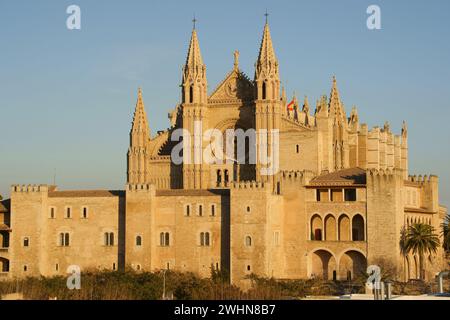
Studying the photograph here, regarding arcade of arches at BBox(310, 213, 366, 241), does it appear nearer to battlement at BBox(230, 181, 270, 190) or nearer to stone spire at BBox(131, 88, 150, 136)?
battlement at BBox(230, 181, 270, 190)

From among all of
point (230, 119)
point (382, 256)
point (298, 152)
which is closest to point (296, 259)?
point (382, 256)

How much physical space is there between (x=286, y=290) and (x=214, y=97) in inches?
1055

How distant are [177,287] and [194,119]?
77.3 feet

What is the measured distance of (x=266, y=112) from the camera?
79.4 m

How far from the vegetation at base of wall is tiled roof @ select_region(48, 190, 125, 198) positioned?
210 inches

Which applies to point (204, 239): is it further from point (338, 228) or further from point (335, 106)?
point (335, 106)

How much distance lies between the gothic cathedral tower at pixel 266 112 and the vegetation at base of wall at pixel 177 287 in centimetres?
1465

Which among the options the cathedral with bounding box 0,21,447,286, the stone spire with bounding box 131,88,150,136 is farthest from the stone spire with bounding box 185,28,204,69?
the cathedral with bounding box 0,21,447,286

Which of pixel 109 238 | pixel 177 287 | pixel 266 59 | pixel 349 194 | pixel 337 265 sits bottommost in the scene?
pixel 177 287

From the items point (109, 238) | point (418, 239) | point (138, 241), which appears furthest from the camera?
point (109, 238)

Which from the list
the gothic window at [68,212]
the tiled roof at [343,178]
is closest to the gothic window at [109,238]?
the gothic window at [68,212]

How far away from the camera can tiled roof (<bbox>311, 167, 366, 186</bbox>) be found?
68062 millimetres

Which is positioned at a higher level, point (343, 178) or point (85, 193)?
point (343, 178)

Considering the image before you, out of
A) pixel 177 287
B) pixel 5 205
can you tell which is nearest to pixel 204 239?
pixel 177 287
